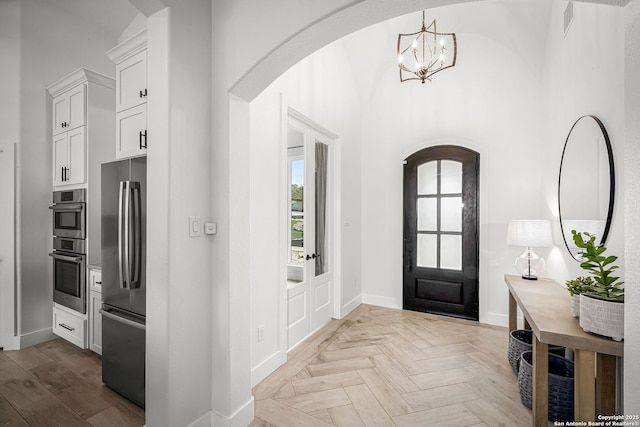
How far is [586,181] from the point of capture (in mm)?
2182

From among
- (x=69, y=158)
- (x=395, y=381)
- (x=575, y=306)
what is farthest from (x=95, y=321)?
(x=575, y=306)

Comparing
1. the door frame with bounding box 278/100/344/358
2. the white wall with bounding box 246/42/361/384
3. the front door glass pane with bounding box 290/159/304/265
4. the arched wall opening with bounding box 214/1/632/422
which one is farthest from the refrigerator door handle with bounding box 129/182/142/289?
the front door glass pane with bounding box 290/159/304/265

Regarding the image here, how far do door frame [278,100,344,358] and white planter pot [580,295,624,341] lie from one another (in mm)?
2084

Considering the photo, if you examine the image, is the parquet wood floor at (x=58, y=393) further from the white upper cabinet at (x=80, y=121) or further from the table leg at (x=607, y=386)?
the table leg at (x=607, y=386)

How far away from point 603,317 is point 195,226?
2131 mm

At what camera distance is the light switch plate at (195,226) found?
1784 mm

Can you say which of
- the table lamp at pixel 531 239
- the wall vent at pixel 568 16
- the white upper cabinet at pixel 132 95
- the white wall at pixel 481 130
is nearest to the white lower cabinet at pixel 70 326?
the white upper cabinet at pixel 132 95

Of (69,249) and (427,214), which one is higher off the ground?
(427,214)

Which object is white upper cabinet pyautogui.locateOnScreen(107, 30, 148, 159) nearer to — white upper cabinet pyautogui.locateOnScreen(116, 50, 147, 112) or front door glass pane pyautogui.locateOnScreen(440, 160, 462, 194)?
white upper cabinet pyautogui.locateOnScreen(116, 50, 147, 112)

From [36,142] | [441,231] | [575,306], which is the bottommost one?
[575,306]

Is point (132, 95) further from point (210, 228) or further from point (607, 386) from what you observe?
point (607, 386)

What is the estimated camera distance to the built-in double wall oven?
2.98 metres

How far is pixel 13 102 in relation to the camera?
3152 millimetres

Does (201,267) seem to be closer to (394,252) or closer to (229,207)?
(229,207)
